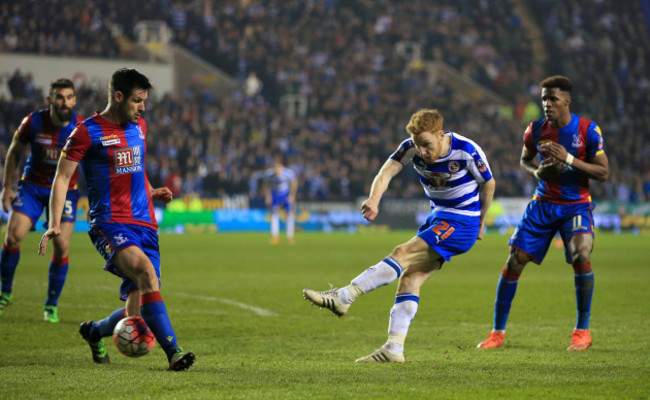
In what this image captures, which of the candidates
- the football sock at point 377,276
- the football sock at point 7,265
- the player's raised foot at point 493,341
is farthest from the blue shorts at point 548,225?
the football sock at point 7,265

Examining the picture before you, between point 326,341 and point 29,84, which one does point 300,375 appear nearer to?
point 326,341

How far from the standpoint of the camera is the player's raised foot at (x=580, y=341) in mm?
7841

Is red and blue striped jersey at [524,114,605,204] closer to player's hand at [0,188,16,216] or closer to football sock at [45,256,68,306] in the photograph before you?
football sock at [45,256,68,306]

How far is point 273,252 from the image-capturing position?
862 inches

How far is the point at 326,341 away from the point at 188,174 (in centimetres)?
2326

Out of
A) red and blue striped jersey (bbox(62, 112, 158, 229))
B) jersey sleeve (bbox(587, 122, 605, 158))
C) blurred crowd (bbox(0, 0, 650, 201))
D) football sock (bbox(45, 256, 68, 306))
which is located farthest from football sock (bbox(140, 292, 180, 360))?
blurred crowd (bbox(0, 0, 650, 201))

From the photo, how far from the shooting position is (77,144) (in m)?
6.34

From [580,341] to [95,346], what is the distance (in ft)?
13.6

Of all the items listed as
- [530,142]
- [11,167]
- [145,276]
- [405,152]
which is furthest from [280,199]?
[145,276]

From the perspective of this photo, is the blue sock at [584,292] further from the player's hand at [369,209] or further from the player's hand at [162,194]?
the player's hand at [162,194]

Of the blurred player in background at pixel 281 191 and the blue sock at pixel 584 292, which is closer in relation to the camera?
the blue sock at pixel 584 292

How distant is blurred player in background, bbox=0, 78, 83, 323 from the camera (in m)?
9.50

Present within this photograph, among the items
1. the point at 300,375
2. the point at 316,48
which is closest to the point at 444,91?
the point at 316,48

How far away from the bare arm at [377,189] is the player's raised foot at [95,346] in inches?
88.2
